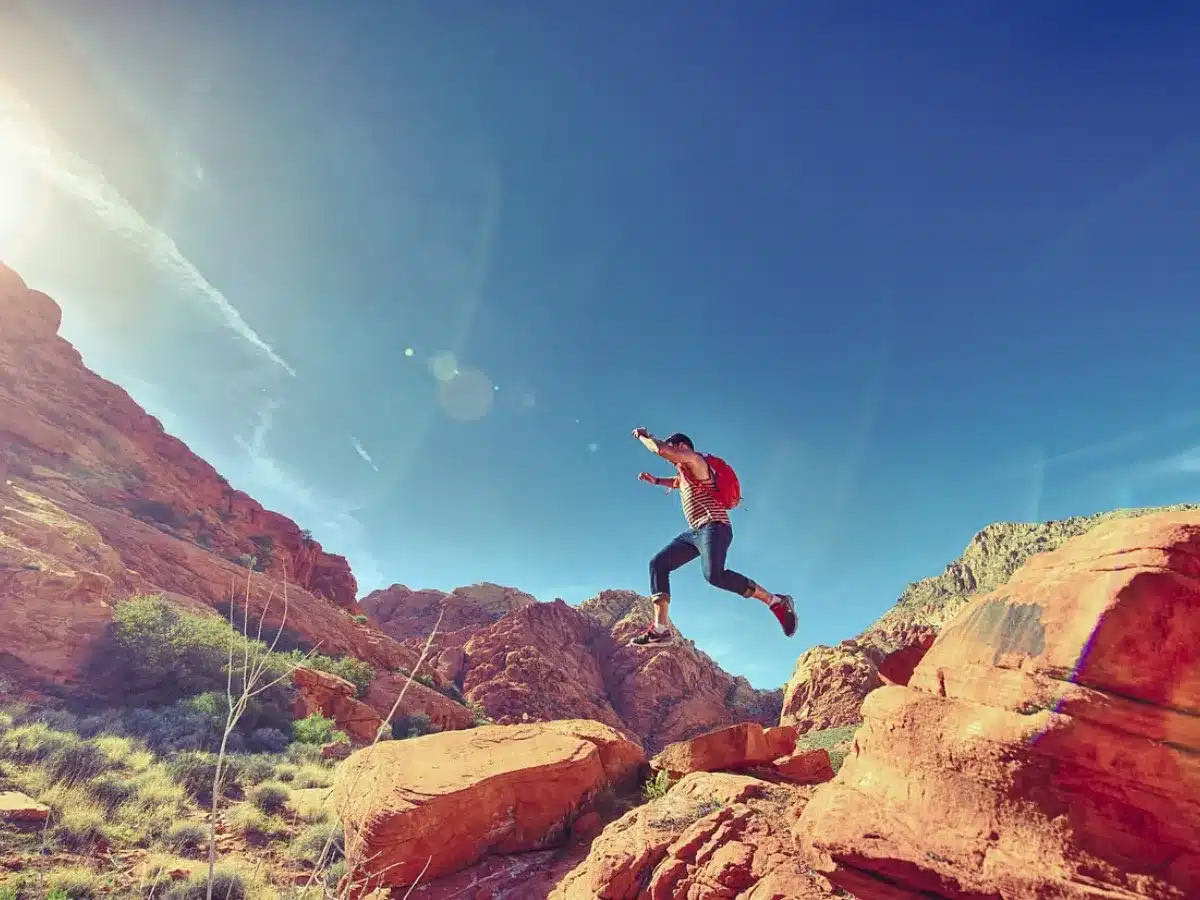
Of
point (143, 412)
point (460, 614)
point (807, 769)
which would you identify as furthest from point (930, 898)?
point (460, 614)

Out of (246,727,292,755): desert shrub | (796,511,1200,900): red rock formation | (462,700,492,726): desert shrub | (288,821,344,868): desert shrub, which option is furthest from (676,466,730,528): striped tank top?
(462,700,492,726): desert shrub

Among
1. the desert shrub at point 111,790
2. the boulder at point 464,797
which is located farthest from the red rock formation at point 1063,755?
the desert shrub at point 111,790

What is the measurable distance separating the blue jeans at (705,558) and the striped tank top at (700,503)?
79 mm

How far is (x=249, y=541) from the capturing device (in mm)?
47969

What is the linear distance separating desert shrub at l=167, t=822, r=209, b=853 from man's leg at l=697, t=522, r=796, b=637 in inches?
347

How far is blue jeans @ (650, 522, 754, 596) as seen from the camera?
6.63 m

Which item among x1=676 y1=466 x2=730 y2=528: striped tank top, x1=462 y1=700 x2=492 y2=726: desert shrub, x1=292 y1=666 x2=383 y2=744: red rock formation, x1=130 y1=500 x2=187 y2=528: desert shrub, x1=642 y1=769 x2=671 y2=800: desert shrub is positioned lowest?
x1=292 y1=666 x2=383 y2=744: red rock formation

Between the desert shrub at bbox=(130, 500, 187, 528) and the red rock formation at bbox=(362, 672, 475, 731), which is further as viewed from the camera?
the desert shrub at bbox=(130, 500, 187, 528)

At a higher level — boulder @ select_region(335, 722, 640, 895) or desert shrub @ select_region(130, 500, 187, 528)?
desert shrub @ select_region(130, 500, 187, 528)

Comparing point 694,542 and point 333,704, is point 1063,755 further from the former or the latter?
point 333,704

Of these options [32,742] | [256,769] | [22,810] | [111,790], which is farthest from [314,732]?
[22,810]

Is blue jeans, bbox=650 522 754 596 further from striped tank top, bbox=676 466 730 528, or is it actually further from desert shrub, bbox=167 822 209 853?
desert shrub, bbox=167 822 209 853

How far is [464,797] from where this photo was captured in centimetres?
805

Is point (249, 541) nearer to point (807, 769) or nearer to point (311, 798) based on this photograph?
point (311, 798)
